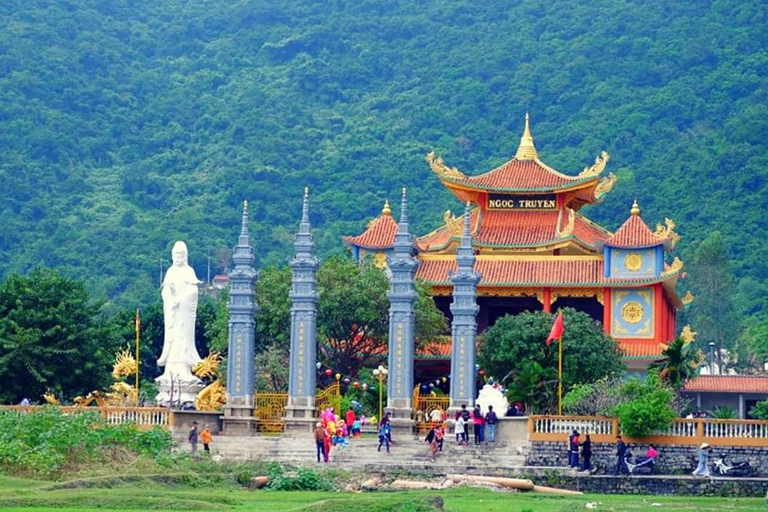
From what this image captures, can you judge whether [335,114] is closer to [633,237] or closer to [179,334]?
[633,237]

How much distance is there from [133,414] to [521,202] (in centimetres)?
2457

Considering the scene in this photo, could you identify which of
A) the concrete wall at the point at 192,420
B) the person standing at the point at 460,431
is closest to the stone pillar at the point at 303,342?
the concrete wall at the point at 192,420

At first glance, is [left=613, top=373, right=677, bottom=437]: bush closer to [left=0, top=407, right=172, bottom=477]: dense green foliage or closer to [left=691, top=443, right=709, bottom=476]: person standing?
[left=691, top=443, right=709, bottom=476]: person standing

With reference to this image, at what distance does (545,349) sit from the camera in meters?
53.9

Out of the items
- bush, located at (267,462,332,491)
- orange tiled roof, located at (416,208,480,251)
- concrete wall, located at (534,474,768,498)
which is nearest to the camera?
bush, located at (267,462,332,491)

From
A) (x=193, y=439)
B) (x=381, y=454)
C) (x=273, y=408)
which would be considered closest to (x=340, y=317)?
(x=273, y=408)

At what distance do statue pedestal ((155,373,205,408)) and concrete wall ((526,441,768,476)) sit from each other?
27.0 feet

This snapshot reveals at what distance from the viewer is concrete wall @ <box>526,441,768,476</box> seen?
40250 millimetres

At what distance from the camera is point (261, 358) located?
54.6 m

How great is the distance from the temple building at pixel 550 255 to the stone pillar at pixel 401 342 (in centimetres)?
1500

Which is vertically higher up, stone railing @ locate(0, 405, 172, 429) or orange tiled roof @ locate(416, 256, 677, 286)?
orange tiled roof @ locate(416, 256, 677, 286)

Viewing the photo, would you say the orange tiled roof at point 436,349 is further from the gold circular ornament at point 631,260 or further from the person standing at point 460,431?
the person standing at point 460,431

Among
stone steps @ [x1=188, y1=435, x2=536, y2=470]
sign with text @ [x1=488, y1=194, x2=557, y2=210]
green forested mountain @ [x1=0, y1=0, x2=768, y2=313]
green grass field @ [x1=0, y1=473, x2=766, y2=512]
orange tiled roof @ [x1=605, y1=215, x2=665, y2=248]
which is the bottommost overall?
green grass field @ [x1=0, y1=473, x2=766, y2=512]

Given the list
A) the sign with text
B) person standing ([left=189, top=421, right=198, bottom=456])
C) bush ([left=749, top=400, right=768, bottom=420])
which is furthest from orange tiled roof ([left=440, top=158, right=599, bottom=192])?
person standing ([left=189, top=421, right=198, bottom=456])
